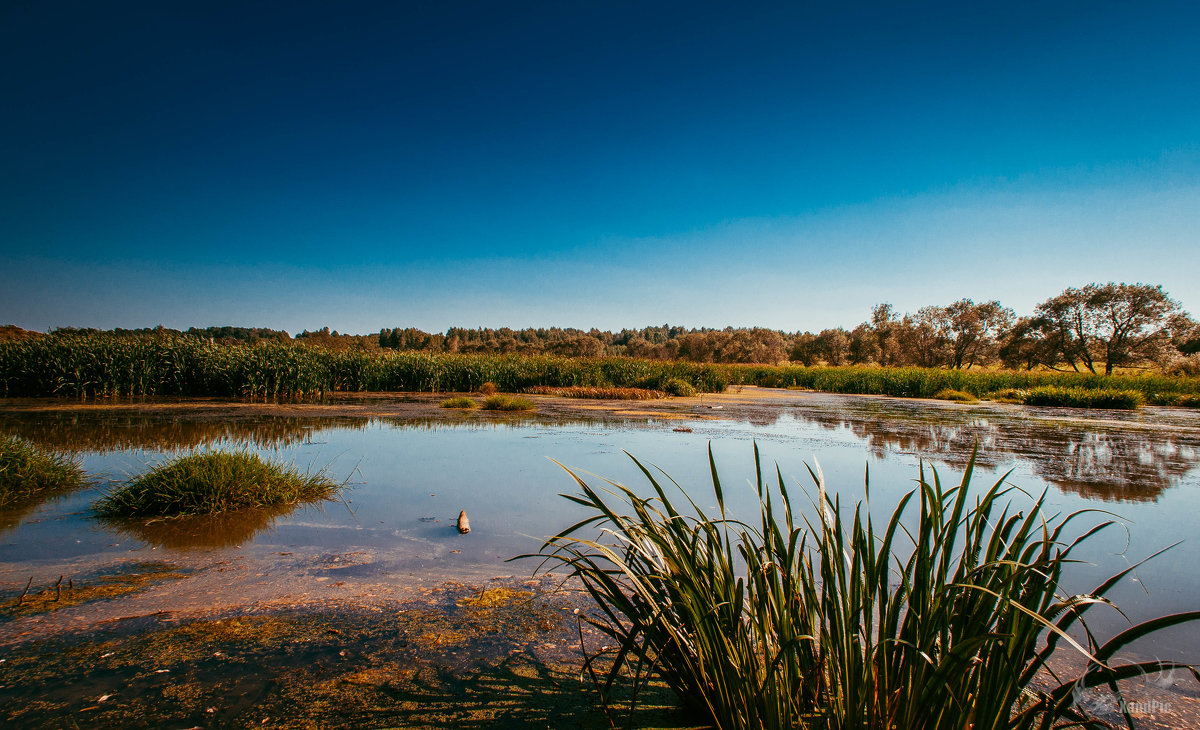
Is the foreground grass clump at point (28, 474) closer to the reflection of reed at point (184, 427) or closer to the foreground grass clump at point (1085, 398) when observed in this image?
the reflection of reed at point (184, 427)

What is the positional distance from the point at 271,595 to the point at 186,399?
16.3 meters

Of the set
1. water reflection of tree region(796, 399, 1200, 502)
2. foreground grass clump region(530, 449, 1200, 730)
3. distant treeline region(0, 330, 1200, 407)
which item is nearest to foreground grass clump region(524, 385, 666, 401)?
distant treeline region(0, 330, 1200, 407)

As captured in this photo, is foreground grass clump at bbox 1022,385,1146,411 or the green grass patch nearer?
foreground grass clump at bbox 1022,385,1146,411

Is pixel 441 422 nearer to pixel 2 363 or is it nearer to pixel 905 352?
pixel 2 363

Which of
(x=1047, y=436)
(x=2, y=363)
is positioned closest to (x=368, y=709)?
(x=1047, y=436)

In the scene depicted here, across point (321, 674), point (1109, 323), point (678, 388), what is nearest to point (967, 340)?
point (1109, 323)

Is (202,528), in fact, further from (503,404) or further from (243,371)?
(243,371)

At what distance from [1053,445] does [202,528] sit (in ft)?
45.2

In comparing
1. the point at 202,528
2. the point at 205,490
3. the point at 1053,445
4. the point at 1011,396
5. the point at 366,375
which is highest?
the point at 366,375

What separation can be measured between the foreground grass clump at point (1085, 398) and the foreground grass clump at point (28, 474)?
28593 mm

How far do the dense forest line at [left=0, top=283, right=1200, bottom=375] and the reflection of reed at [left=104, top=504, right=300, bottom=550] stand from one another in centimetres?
1994

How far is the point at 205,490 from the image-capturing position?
499cm

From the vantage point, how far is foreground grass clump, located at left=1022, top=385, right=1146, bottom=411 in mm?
20094

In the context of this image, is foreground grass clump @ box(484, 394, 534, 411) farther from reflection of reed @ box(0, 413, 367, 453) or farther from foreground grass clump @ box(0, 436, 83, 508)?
foreground grass clump @ box(0, 436, 83, 508)
